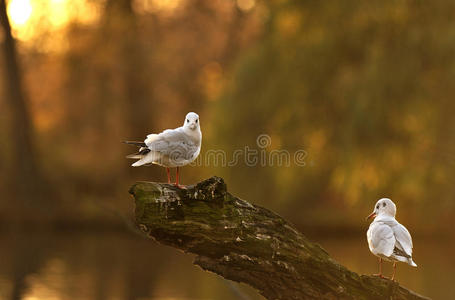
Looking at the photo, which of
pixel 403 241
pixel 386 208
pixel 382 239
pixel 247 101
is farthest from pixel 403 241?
pixel 247 101

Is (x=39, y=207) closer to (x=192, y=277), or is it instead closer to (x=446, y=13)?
(x=192, y=277)

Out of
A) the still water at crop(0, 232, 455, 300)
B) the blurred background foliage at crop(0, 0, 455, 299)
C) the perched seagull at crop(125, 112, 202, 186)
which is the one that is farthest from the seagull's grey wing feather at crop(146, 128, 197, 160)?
the blurred background foliage at crop(0, 0, 455, 299)

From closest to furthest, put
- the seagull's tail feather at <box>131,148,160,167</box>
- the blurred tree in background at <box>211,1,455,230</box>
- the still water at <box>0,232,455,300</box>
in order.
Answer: the seagull's tail feather at <box>131,148,160,167</box>
the still water at <box>0,232,455,300</box>
the blurred tree in background at <box>211,1,455,230</box>

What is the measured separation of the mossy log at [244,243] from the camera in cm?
461

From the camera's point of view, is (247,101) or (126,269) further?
(247,101)

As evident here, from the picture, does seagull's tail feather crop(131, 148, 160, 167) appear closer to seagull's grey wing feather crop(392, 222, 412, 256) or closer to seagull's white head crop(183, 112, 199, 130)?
seagull's white head crop(183, 112, 199, 130)

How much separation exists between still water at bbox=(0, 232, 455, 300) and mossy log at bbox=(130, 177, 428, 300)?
21.5 ft

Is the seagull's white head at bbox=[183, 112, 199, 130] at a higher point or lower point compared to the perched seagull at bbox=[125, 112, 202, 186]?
higher

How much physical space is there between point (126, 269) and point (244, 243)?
11610 millimetres

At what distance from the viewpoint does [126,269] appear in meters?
15.9

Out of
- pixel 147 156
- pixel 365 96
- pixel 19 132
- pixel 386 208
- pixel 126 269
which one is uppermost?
pixel 19 132

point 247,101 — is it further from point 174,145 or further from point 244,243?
point 244,243

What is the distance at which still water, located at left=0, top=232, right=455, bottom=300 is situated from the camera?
13156mm

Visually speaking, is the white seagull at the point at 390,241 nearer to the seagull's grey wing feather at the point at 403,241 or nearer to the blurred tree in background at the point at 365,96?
the seagull's grey wing feather at the point at 403,241
